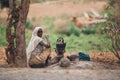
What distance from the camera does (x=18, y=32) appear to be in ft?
39.5

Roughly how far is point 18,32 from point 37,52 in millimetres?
1011

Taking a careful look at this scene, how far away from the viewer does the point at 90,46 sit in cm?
1942

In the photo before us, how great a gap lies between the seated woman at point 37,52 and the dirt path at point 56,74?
1.16 metres

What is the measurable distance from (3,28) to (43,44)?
30.7ft

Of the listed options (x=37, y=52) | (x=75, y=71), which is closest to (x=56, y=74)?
(x=75, y=71)

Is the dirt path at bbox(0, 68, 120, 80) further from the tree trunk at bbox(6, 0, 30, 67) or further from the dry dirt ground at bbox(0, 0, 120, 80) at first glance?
the tree trunk at bbox(6, 0, 30, 67)

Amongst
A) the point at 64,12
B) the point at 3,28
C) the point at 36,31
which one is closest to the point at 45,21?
the point at 64,12

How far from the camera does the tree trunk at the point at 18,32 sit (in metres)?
12.0

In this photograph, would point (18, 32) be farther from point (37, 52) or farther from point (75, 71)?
point (75, 71)

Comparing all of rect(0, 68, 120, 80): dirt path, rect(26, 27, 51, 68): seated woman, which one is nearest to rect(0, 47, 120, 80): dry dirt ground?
rect(0, 68, 120, 80): dirt path

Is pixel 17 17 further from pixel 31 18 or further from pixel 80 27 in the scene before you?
pixel 31 18

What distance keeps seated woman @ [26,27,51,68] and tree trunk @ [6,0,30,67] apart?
457mm

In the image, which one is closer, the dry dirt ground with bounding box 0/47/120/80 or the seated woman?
the dry dirt ground with bounding box 0/47/120/80

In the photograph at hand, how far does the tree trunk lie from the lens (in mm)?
12016
